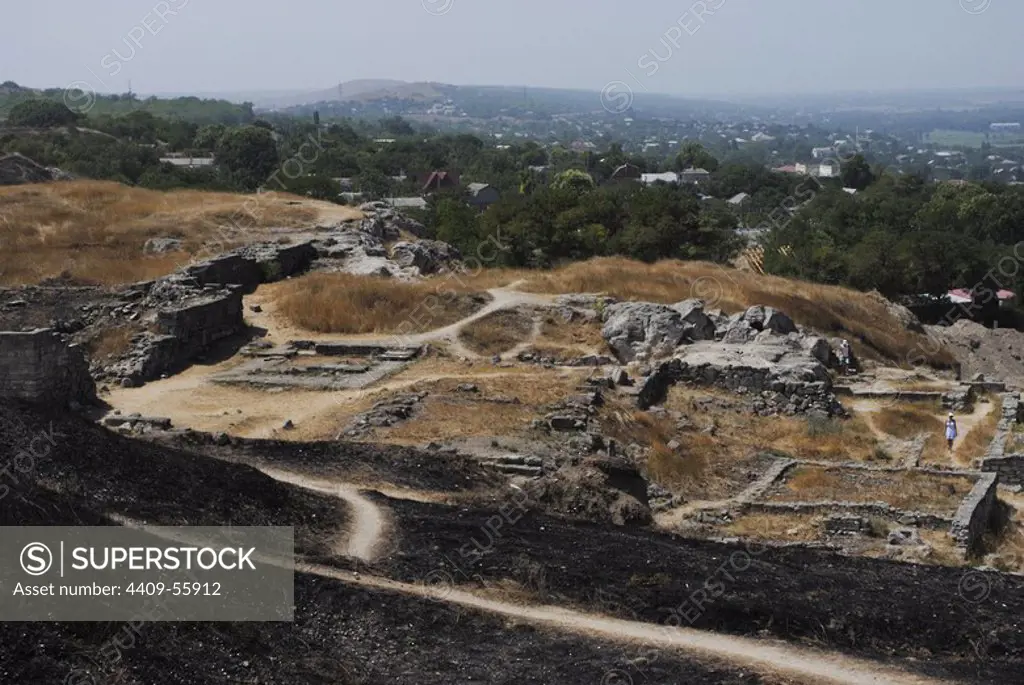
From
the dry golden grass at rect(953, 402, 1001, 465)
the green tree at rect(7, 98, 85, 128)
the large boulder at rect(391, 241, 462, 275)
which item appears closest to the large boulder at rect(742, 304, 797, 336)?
the dry golden grass at rect(953, 402, 1001, 465)

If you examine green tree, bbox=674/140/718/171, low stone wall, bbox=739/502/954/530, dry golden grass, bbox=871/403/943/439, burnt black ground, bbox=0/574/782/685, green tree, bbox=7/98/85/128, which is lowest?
green tree, bbox=674/140/718/171

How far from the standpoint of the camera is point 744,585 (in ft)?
37.1

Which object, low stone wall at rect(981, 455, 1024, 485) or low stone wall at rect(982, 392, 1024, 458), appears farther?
Answer: low stone wall at rect(982, 392, 1024, 458)

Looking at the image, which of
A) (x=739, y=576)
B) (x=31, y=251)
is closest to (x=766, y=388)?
(x=739, y=576)

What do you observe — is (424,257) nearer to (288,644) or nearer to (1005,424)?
(1005,424)

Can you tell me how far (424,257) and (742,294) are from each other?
402 inches

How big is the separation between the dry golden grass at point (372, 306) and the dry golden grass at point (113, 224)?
4865 millimetres

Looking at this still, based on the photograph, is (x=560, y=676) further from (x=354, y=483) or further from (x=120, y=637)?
(x=354, y=483)

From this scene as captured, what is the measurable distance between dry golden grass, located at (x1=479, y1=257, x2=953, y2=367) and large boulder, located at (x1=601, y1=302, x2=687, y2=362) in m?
3.78

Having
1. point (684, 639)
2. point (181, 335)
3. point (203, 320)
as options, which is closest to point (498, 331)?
point (203, 320)

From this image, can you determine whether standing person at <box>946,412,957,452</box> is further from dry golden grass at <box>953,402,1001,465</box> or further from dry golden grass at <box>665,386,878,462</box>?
dry golden grass at <box>665,386,878,462</box>

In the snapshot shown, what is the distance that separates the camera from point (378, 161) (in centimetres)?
12294

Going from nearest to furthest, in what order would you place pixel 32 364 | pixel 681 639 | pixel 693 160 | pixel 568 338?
pixel 681 639, pixel 32 364, pixel 568 338, pixel 693 160

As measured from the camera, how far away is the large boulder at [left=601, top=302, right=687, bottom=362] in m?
26.8
